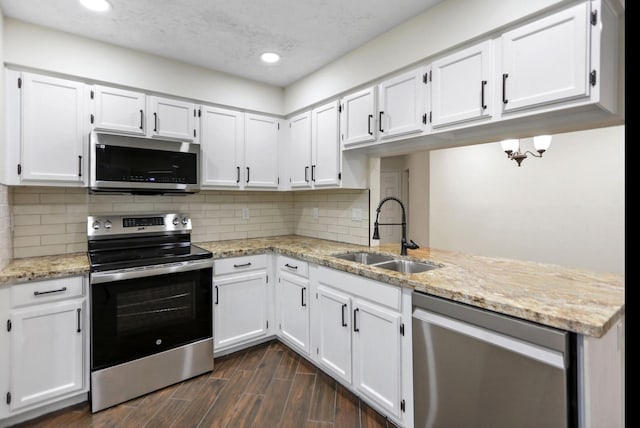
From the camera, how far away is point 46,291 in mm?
2010

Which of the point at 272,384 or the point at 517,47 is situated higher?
the point at 517,47

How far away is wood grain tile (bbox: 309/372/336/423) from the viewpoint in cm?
203

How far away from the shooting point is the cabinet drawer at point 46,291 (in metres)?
1.94

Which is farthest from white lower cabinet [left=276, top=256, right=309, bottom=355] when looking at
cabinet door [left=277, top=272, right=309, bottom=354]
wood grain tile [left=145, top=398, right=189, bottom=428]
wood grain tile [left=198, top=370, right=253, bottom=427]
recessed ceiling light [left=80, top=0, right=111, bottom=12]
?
recessed ceiling light [left=80, top=0, right=111, bottom=12]

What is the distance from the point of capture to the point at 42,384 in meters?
2.01

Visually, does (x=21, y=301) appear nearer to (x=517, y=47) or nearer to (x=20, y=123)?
(x=20, y=123)

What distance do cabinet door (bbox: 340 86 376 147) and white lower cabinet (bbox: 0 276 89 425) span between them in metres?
2.18

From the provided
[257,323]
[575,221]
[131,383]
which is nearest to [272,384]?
[257,323]

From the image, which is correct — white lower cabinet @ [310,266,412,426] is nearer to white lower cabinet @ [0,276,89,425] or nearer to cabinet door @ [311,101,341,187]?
cabinet door @ [311,101,341,187]

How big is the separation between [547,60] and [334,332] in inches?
79.7

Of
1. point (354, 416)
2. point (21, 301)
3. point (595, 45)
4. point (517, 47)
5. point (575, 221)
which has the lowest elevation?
point (354, 416)

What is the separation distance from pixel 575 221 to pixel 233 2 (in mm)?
3892

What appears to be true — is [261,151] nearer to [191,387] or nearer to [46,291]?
[46,291]

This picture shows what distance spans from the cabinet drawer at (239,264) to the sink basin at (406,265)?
1.15m
